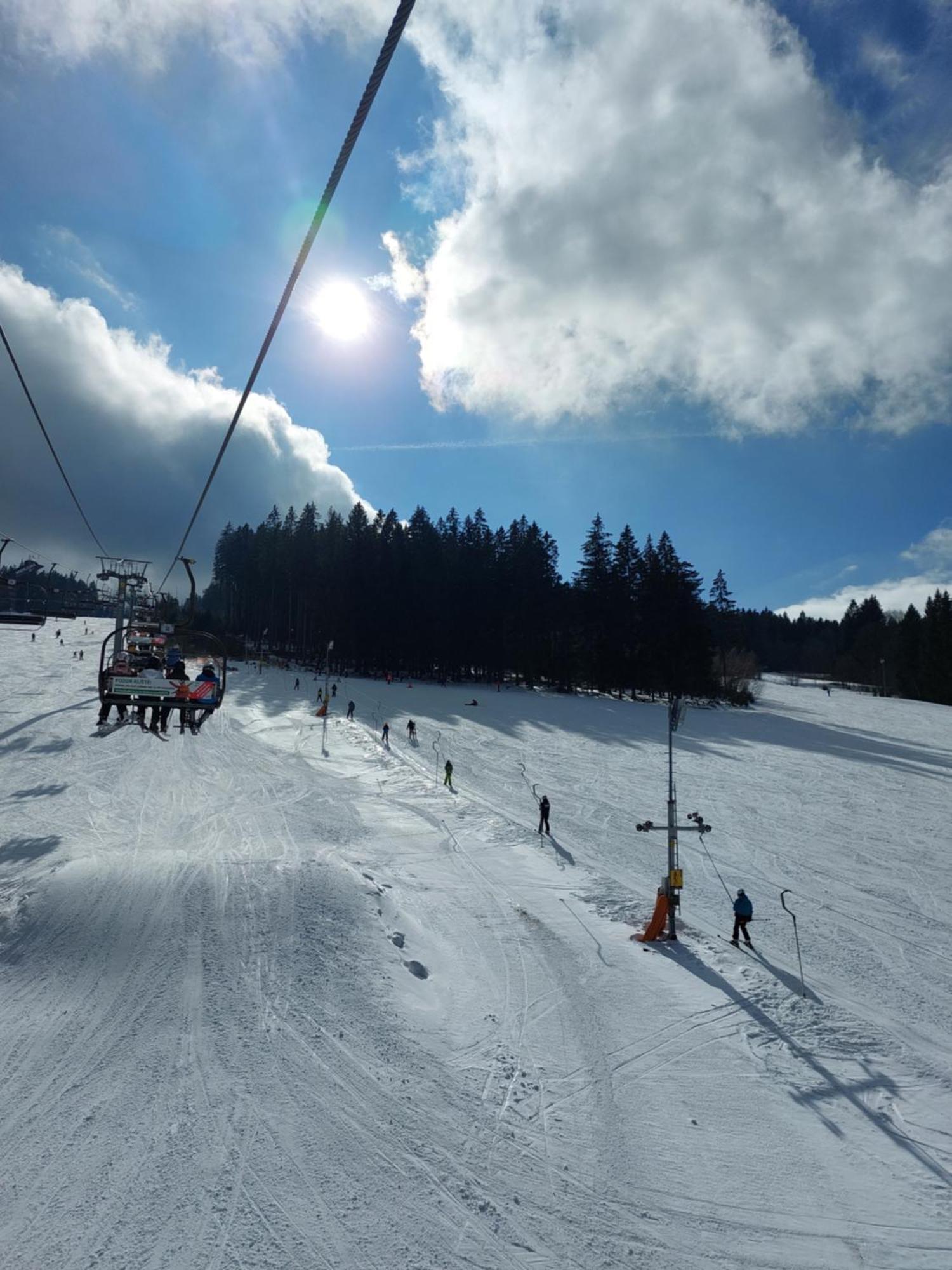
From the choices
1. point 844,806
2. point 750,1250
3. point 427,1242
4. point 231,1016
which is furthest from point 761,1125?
point 844,806

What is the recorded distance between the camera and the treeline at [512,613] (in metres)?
70.1

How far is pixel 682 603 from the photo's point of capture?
6950 centimetres

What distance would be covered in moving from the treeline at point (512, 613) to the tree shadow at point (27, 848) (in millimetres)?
52344

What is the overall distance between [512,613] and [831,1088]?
208ft

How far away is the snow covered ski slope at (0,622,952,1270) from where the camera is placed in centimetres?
690

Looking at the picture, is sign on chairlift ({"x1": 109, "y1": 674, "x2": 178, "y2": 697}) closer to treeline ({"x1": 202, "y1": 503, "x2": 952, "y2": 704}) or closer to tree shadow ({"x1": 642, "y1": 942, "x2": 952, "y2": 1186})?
tree shadow ({"x1": 642, "y1": 942, "x2": 952, "y2": 1186})

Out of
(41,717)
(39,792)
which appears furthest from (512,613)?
(39,792)

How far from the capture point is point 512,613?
71.9 m

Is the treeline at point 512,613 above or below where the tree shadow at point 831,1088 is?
above

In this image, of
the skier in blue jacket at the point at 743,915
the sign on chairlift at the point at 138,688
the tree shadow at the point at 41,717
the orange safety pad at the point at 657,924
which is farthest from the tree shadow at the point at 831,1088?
the tree shadow at the point at 41,717

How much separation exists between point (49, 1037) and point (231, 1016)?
280 cm

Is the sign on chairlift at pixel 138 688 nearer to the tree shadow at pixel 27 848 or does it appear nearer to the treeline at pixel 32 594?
the treeline at pixel 32 594

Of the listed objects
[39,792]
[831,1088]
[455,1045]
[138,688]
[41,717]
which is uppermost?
[138,688]

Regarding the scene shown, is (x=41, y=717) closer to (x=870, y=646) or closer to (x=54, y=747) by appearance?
(x=54, y=747)
